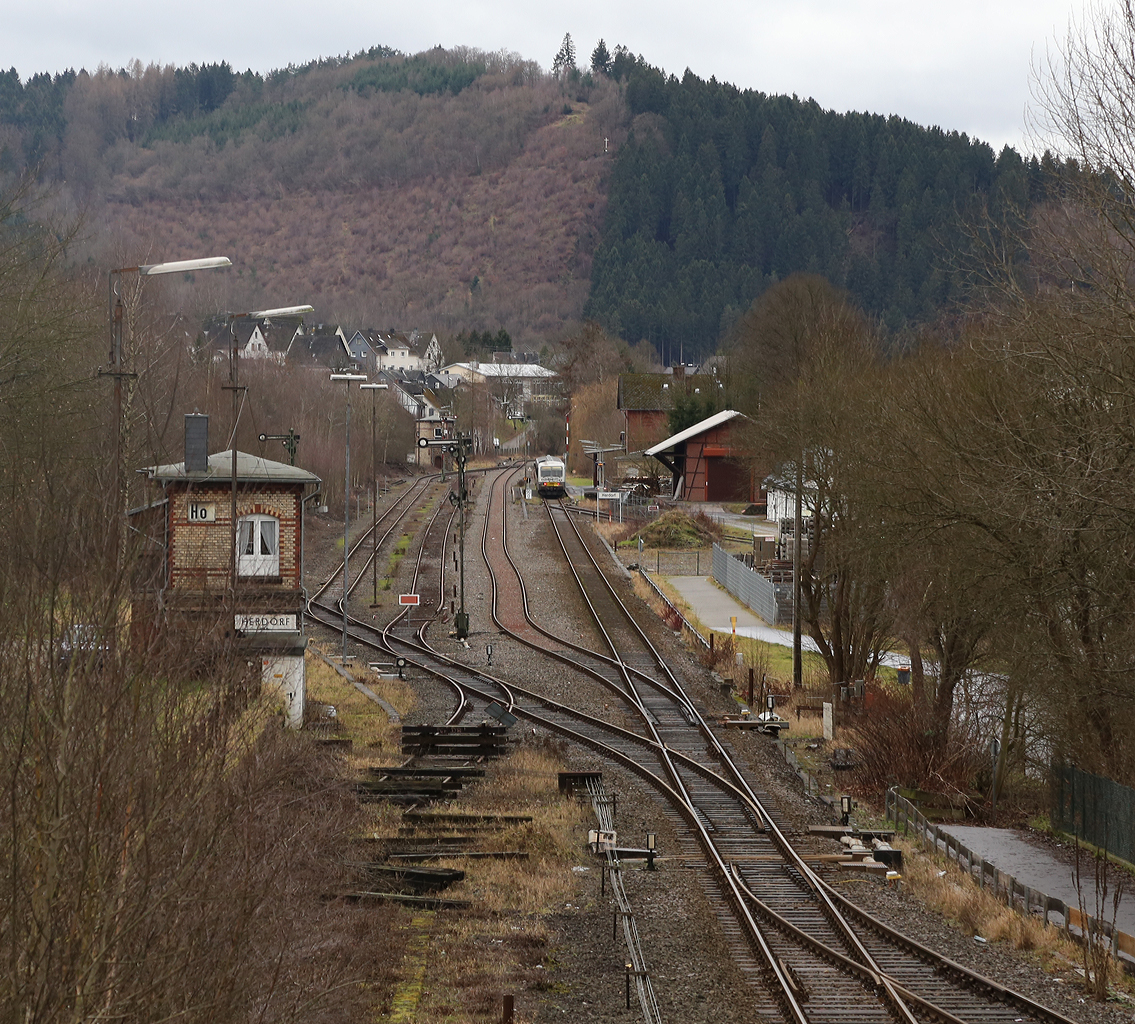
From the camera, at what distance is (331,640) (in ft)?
99.2

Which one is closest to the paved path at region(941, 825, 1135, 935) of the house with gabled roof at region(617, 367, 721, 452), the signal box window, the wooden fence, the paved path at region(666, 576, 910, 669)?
the wooden fence

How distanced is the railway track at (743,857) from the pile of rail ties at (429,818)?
196 cm

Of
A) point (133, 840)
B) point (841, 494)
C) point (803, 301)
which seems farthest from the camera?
point (803, 301)

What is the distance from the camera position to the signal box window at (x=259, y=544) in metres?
21.8

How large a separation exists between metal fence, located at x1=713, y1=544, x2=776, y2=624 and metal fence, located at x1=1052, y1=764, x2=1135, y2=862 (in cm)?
1803

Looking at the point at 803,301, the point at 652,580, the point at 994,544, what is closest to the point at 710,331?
the point at 803,301

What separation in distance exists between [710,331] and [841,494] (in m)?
167

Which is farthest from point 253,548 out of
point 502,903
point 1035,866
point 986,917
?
point 986,917

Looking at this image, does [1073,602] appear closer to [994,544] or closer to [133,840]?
[994,544]

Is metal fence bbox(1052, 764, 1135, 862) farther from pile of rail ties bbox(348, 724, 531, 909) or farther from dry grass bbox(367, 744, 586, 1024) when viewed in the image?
pile of rail ties bbox(348, 724, 531, 909)

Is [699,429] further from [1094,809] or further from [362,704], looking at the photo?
[1094,809]

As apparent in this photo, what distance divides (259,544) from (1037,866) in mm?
13467

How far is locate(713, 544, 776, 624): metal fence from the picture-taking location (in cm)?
3444

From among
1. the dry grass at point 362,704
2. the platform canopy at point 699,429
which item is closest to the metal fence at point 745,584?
the dry grass at point 362,704
